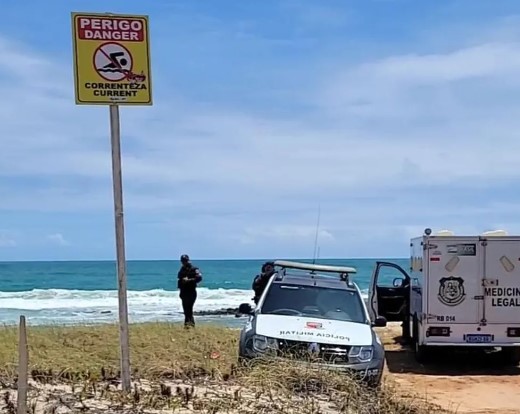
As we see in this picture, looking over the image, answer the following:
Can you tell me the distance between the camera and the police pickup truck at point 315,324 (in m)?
9.13

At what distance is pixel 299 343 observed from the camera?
9266 millimetres

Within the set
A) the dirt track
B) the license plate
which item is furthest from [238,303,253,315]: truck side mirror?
the license plate

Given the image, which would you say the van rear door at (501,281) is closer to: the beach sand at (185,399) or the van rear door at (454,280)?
the van rear door at (454,280)

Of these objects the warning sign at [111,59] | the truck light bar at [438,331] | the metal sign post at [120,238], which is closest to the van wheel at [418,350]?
the truck light bar at [438,331]

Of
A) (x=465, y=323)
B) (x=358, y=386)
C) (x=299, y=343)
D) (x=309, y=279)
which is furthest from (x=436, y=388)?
(x=358, y=386)

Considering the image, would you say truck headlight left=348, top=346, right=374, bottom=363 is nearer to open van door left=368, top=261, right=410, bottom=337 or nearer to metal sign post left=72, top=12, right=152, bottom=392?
metal sign post left=72, top=12, right=152, bottom=392

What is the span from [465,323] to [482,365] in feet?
4.85

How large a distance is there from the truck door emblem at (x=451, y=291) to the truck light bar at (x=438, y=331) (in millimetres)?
433

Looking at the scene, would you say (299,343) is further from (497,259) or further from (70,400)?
(497,259)

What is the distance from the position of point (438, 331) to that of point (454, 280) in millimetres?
953

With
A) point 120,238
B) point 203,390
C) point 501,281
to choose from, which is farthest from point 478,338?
point 120,238

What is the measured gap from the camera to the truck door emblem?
14.1m

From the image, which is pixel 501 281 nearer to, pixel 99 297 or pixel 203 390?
pixel 203 390

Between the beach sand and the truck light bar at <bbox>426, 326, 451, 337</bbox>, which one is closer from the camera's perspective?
the beach sand
